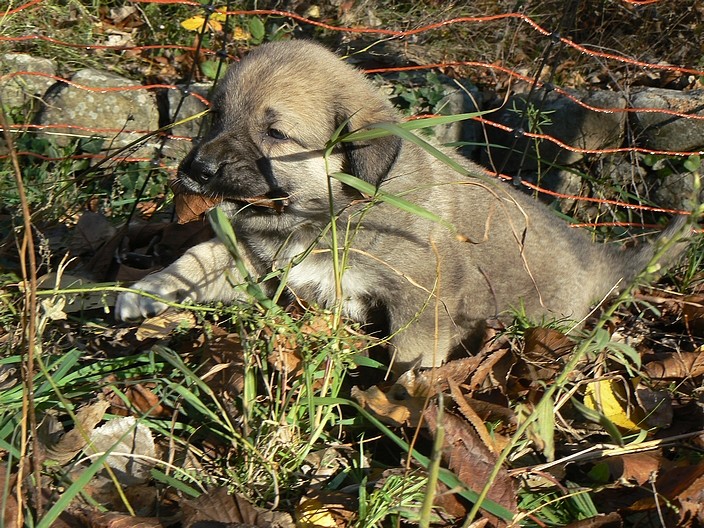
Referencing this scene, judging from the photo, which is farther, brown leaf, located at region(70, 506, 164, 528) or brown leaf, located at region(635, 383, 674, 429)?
brown leaf, located at region(635, 383, 674, 429)

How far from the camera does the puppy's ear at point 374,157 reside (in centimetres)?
296

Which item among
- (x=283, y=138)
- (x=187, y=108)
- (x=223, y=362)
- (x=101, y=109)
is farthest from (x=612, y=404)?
(x=101, y=109)

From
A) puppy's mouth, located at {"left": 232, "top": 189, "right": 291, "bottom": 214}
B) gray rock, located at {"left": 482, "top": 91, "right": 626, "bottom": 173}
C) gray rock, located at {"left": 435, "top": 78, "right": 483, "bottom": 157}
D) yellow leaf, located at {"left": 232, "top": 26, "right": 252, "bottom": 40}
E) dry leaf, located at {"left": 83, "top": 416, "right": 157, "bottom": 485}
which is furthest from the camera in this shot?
yellow leaf, located at {"left": 232, "top": 26, "right": 252, "bottom": 40}

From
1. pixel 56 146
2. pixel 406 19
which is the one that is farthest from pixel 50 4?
pixel 406 19

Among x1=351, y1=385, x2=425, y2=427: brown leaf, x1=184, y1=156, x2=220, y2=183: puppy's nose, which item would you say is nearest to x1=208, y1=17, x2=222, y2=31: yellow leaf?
x1=184, y1=156, x2=220, y2=183: puppy's nose

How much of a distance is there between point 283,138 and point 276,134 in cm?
3

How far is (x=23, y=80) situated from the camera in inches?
215

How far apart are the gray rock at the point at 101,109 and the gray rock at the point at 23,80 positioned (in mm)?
125

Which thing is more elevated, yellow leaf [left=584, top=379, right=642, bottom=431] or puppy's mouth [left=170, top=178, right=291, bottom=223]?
puppy's mouth [left=170, top=178, right=291, bottom=223]

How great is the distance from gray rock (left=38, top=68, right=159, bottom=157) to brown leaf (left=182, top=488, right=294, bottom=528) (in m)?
3.58

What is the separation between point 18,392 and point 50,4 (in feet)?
14.3

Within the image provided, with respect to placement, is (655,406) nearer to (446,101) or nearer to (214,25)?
(446,101)

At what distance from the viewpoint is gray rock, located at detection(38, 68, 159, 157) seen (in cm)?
539

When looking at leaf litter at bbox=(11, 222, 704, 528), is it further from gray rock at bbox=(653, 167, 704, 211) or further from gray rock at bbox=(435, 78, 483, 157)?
gray rock at bbox=(435, 78, 483, 157)
